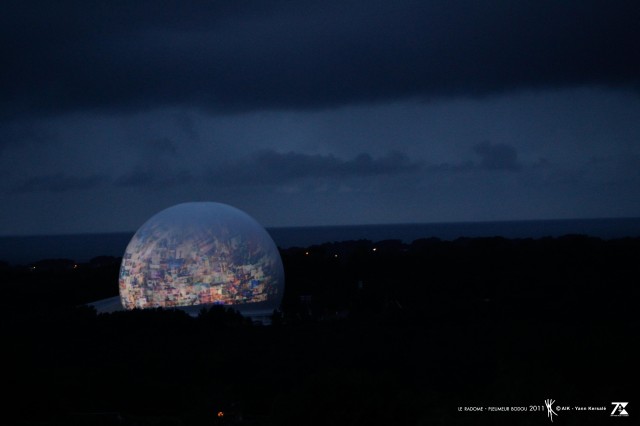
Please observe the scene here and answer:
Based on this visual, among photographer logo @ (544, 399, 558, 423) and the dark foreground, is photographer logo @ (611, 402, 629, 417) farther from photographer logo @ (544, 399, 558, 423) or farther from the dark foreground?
photographer logo @ (544, 399, 558, 423)

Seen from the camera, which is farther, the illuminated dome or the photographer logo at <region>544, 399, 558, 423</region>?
the illuminated dome

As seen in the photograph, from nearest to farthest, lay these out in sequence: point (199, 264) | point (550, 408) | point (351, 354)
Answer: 1. point (550, 408)
2. point (351, 354)
3. point (199, 264)

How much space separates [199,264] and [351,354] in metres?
8.68

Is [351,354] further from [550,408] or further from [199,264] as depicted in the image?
[199,264]

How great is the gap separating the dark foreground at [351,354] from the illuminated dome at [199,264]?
1.44 m

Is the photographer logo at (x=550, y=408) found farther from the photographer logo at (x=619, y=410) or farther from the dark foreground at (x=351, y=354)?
the photographer logo at (x=619, y=410)

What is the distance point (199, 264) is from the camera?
28.2 metres

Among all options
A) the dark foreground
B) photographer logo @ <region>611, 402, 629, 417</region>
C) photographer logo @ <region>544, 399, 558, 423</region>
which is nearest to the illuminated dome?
the dark foreground

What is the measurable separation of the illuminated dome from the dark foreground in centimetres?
144

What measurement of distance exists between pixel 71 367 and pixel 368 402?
Answer: 9700mm

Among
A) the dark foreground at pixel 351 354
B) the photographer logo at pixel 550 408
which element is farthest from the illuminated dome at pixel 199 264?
the photographer logo at pixel 550 408

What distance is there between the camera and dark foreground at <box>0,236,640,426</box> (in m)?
14.6

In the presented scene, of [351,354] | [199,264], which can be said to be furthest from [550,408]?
[199,264]

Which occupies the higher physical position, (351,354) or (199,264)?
(199,264)
